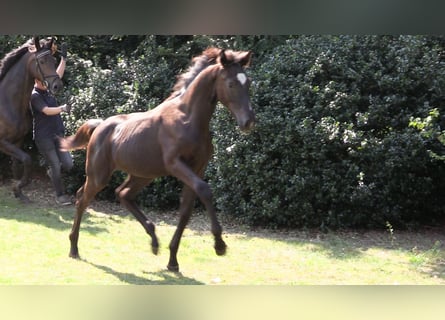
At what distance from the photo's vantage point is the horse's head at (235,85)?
4.12 metres

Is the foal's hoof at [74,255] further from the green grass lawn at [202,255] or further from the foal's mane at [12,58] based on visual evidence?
the foal's mane at [12,58]

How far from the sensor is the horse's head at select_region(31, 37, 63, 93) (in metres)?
6.66

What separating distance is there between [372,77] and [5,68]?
535 cm

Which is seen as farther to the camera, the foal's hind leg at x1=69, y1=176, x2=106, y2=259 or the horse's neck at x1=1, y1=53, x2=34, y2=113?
the horse's neck at x1=1, y1=53, x2=34, y2=113

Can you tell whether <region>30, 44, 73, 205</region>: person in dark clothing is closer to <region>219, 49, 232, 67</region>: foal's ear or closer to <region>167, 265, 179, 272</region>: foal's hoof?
<region>167, 265, 179, 272</region>: foal's hoof

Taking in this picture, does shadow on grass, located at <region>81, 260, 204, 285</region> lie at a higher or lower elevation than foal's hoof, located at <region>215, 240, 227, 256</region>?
lower

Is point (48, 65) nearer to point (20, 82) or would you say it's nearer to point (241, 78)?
point (20, 82)

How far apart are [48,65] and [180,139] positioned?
119 inches

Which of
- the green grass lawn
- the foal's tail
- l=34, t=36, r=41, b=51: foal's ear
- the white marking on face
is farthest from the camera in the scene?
l=34, t=36, r=41, b=51: foal's ear

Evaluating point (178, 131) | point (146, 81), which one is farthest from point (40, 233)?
point (146, 81)

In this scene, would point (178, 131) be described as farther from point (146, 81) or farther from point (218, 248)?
point (146, 81)

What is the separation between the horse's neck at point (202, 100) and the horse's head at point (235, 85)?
0.16m

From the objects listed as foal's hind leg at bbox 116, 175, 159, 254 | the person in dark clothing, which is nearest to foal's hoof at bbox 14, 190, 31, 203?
the person in dark clothing

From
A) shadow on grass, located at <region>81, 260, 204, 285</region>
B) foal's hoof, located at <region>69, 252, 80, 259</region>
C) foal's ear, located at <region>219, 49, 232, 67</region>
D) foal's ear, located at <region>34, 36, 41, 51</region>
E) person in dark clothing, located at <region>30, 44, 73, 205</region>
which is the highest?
foal's ear, located at <region>34, 36, 41, 51</region>
